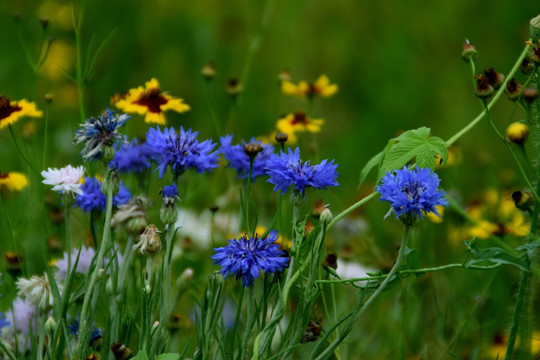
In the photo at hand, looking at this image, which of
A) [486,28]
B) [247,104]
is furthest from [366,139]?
[486,28]

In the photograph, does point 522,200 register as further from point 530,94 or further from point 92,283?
point 92,283

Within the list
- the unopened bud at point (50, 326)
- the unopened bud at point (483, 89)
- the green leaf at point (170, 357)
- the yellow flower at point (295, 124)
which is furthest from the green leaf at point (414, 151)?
the yellow flower at point (295, 124)

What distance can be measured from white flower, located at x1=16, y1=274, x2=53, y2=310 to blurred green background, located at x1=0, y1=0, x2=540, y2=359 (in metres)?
1.09

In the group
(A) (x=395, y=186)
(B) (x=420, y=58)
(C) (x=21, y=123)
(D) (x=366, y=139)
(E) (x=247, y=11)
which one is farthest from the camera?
(E) (x=247, y=11)

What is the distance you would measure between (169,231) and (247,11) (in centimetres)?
231

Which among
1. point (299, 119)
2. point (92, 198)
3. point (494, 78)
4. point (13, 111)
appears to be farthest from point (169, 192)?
point (299, 119)

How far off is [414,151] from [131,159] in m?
0.45

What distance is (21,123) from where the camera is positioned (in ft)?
7.04

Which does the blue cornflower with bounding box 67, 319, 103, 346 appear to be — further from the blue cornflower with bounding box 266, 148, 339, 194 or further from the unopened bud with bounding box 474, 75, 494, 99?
the unopened bud with bounding box 474, 75, 494, 99

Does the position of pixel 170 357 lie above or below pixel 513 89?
below

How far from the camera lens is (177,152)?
98cm

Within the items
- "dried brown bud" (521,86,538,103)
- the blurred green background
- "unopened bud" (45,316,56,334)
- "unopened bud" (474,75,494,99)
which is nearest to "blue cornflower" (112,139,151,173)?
"unopened bud" (45,316,56,334)

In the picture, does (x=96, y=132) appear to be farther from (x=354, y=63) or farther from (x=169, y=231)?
(x=354, y=63)

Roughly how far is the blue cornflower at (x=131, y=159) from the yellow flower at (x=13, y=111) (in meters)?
0.17
